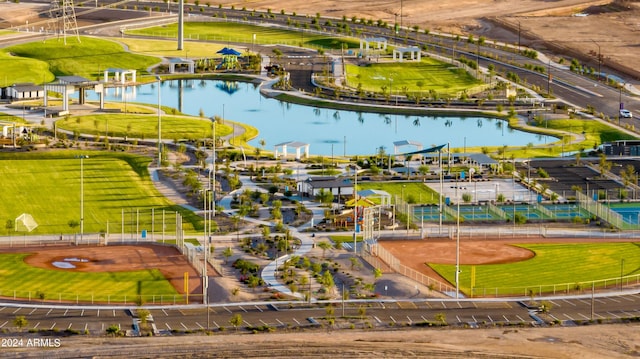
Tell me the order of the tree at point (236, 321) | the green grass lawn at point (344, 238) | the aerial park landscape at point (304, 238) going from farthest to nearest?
the green grass lawn at point (344, 238)
the aerial park landscape at point (304, 238)
the tree at point (236, 321)

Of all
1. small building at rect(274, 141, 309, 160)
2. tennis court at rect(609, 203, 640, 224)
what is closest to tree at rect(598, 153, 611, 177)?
tennis court at rect(609, 203, 640, 224)

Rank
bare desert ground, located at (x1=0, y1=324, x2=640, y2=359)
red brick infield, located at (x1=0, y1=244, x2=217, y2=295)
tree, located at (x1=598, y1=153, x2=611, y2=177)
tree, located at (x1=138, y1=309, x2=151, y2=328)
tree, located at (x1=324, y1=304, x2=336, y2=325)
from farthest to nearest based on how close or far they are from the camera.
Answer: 1. tree, located at (x1=598, y1=153, x2=611, y2=177)
2. red brick infield, located at (x1=0, y1=244, x2=217, y2=295)
3. tree, located at (x1=324, y1=304, x2=336, y2=325)
4. tree, located at (x1=138, y1=309, x2=151, y2=328)
5. bare desert ground, located at (x1=0, y1=324, x2=640, y2=359)

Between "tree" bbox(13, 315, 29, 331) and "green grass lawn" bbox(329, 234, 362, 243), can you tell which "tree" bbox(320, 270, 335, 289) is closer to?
"green grass lawn" bbox(329, 234, 362, 243)

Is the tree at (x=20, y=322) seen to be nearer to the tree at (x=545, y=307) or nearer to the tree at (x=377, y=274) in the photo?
the tree at (x=377, y=274)

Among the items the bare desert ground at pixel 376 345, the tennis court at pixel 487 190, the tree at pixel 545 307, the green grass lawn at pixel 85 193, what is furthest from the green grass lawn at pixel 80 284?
the tennis court at pixel 487 190

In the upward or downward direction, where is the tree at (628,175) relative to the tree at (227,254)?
upward

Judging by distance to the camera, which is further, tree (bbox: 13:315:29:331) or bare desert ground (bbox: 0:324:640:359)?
tree (bbox: 13:315:29:331)

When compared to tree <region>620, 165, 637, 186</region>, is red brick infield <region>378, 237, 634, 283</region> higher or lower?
lower
